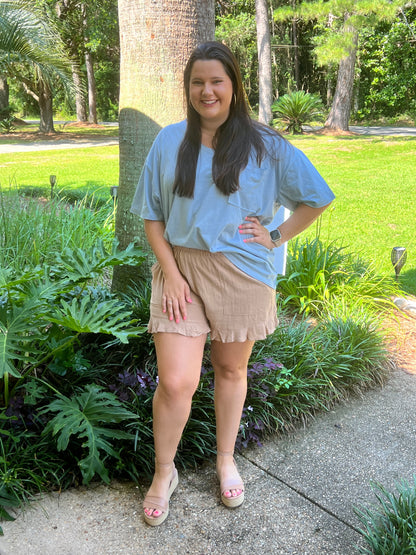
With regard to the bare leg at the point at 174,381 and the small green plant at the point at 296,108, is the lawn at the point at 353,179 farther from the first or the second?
the bare leg at the point at 174,381

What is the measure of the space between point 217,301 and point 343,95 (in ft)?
58.7

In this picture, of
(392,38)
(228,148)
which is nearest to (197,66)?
(228,148)

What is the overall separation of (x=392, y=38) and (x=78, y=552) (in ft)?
81.4

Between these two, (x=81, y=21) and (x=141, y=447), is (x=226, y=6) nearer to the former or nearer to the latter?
(x=81, y=21)

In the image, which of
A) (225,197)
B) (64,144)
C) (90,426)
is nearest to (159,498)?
(90,426)

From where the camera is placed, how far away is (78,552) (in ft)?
7.23

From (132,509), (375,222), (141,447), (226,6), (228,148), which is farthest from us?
(226,6)

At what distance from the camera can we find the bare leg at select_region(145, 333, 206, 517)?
84.8 inches

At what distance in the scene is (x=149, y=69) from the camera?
11.1 ft

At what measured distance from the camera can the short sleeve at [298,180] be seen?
2.12m

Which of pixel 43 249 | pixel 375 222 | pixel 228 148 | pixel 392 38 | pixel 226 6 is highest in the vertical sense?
pixel 226 6

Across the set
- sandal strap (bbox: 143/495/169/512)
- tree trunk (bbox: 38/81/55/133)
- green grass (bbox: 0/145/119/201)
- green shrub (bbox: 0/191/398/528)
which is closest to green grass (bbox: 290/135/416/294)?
green shrub (bbox: 0/191/398/528)

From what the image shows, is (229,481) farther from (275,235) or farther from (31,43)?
(31,43)

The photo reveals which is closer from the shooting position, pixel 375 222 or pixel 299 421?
pixel 299 421
